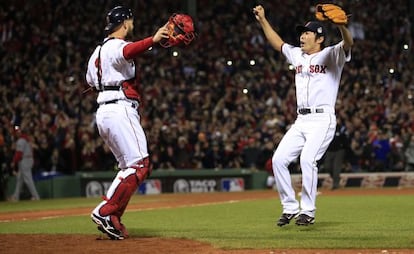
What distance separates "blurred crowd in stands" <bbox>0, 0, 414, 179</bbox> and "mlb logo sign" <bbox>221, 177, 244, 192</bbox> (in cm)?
58

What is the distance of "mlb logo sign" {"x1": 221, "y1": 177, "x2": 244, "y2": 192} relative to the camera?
79.5 ft

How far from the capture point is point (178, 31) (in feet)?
28.0

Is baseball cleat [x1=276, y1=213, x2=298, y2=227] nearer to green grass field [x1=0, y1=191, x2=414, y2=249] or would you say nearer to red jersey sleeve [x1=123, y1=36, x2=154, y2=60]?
green grass field [x1=0, y1=191, x2=414, y2=249]

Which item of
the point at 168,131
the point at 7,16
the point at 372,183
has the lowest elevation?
the point at 372,183

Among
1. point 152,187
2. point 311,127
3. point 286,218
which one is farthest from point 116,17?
point 152,187

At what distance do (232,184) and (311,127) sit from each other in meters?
14.7

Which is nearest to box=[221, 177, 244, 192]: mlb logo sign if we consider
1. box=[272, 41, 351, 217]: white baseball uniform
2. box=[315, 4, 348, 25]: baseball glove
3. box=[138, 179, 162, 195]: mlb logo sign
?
box=[138, 179, 162, 195]: mlb logo sign

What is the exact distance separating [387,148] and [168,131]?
21.0 feet

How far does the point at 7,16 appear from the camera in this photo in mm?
29891

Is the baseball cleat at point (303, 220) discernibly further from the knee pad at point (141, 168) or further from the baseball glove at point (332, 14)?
the baseball glove at point (332, 14)

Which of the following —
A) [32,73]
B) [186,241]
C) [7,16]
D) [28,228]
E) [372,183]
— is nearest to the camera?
[186,241]

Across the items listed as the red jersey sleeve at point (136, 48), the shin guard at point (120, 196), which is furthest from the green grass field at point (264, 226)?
the red jersey sleeve at point (136, 48)

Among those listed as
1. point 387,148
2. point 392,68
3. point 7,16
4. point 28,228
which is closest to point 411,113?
point 387,148

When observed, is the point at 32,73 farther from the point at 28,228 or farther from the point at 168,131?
the point at 28,228
